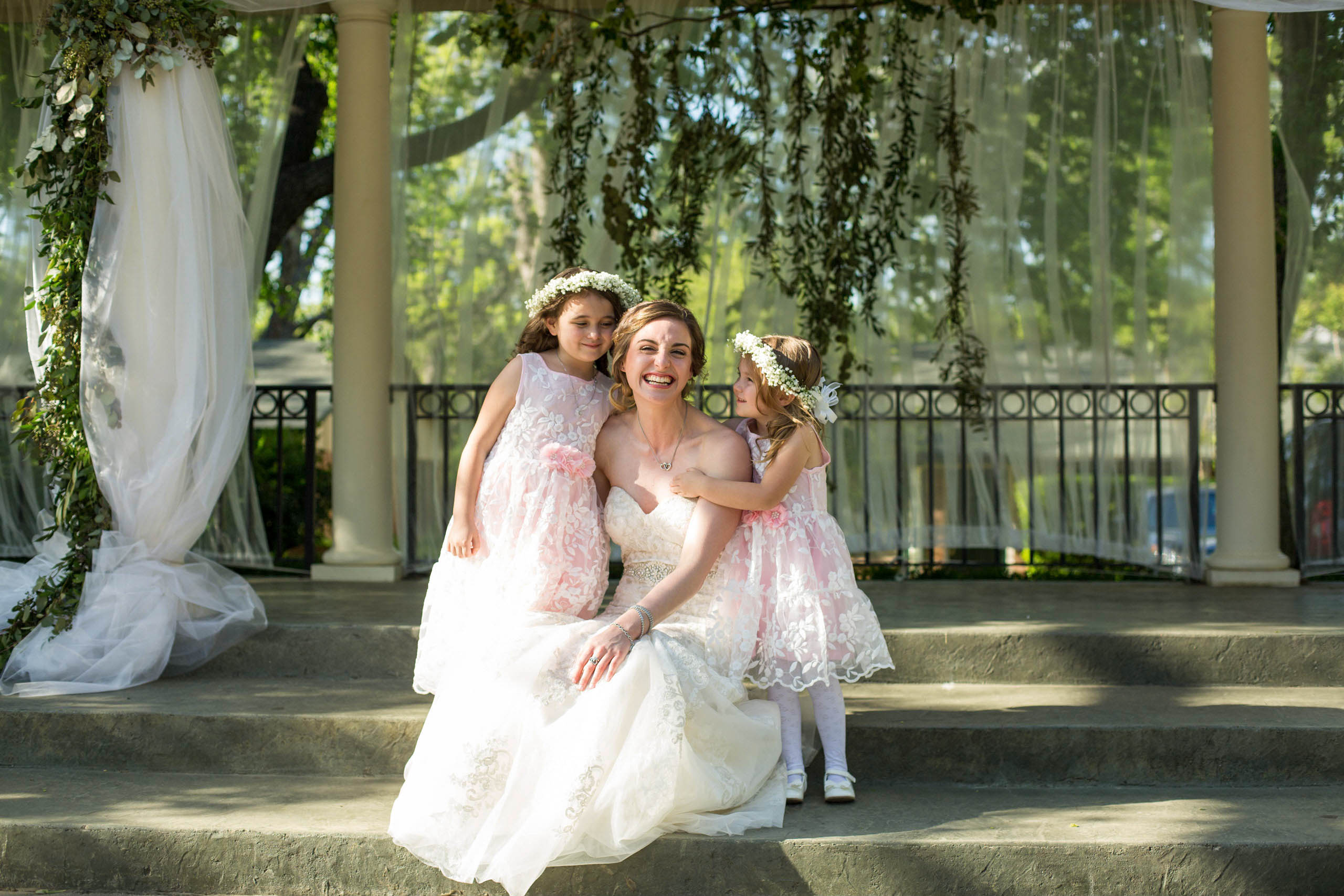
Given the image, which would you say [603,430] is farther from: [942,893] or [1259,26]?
[1259,26]

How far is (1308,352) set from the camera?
674cm

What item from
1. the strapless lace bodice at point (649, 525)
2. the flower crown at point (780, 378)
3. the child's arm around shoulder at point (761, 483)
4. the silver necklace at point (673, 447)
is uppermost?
the flower crown at point (780, 378)

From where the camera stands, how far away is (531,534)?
3.57 meters

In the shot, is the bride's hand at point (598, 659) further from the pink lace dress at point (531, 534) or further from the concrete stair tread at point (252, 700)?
the concrete stair tread at point (252, 700)

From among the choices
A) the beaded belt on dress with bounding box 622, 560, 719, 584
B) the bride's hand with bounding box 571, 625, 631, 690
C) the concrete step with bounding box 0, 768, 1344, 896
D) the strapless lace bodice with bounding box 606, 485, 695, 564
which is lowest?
the concrete step with bounding box 0, 768, 1344, 896

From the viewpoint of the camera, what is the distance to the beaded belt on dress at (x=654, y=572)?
3.58m

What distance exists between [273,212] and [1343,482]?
7.25m

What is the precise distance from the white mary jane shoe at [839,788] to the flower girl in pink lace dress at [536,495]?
91 centimetres

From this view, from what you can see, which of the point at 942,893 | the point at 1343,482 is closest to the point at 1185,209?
the point at 1343,482

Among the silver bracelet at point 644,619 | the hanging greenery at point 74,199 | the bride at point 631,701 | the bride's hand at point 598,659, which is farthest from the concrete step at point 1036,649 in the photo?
the bride's hand at point 598,659

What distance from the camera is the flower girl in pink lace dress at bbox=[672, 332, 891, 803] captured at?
346 cm

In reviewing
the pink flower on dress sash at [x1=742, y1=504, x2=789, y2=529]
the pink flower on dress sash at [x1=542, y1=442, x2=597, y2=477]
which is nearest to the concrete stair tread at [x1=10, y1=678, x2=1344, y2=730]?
the pink flower on dress sash at [x1=742, y1=504, x2=789, y2=529]

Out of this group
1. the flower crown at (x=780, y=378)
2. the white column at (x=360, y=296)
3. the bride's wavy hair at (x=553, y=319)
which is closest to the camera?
the flower crown at (x=780, y=378)

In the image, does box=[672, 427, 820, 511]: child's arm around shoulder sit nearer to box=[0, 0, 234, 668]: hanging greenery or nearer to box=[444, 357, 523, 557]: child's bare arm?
box=[444, 357, 523, 557]: child's bare arm
